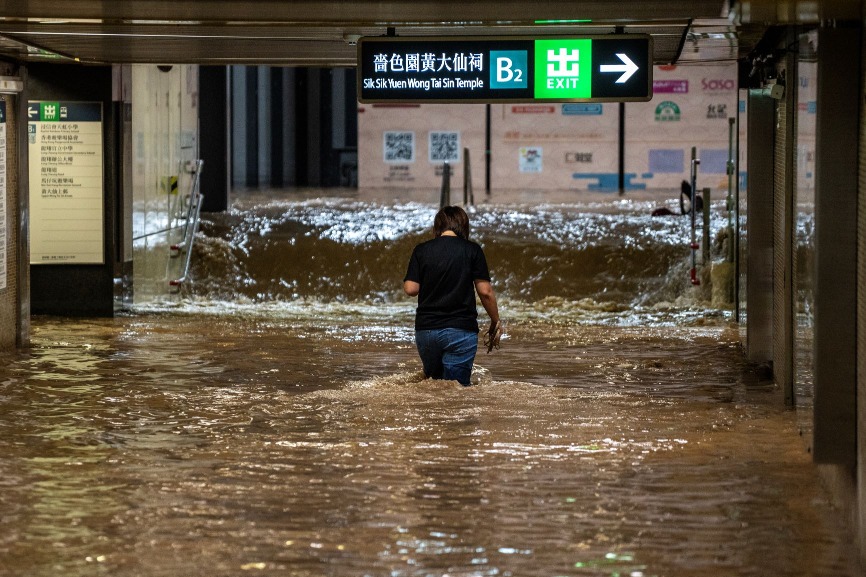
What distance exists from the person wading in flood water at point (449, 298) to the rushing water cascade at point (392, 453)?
0.85 ft

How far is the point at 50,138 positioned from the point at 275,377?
4.49 meters

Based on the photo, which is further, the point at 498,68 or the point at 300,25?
the point at 498,68

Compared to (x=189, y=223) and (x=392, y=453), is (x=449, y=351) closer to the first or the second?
(x=392, y=453)

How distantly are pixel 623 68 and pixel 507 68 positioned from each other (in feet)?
2.50

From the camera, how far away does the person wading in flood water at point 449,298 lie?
7875mm

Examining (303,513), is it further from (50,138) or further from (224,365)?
(50,138)

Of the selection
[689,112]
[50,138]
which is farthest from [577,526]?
[689,112]

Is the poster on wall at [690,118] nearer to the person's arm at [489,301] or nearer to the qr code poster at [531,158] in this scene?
the qr code poster at [531,158]

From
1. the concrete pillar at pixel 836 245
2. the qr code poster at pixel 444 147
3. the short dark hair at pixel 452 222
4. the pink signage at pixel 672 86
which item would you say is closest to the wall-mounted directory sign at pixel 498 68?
the short dark hair at pixel 452 222

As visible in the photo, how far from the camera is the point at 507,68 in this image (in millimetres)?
8773

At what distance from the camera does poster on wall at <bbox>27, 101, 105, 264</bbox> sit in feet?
40.8

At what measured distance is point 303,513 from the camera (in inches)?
222

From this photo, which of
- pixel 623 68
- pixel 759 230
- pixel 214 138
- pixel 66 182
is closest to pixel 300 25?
pixel 623 68

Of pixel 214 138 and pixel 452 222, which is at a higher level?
pixel 214 138
